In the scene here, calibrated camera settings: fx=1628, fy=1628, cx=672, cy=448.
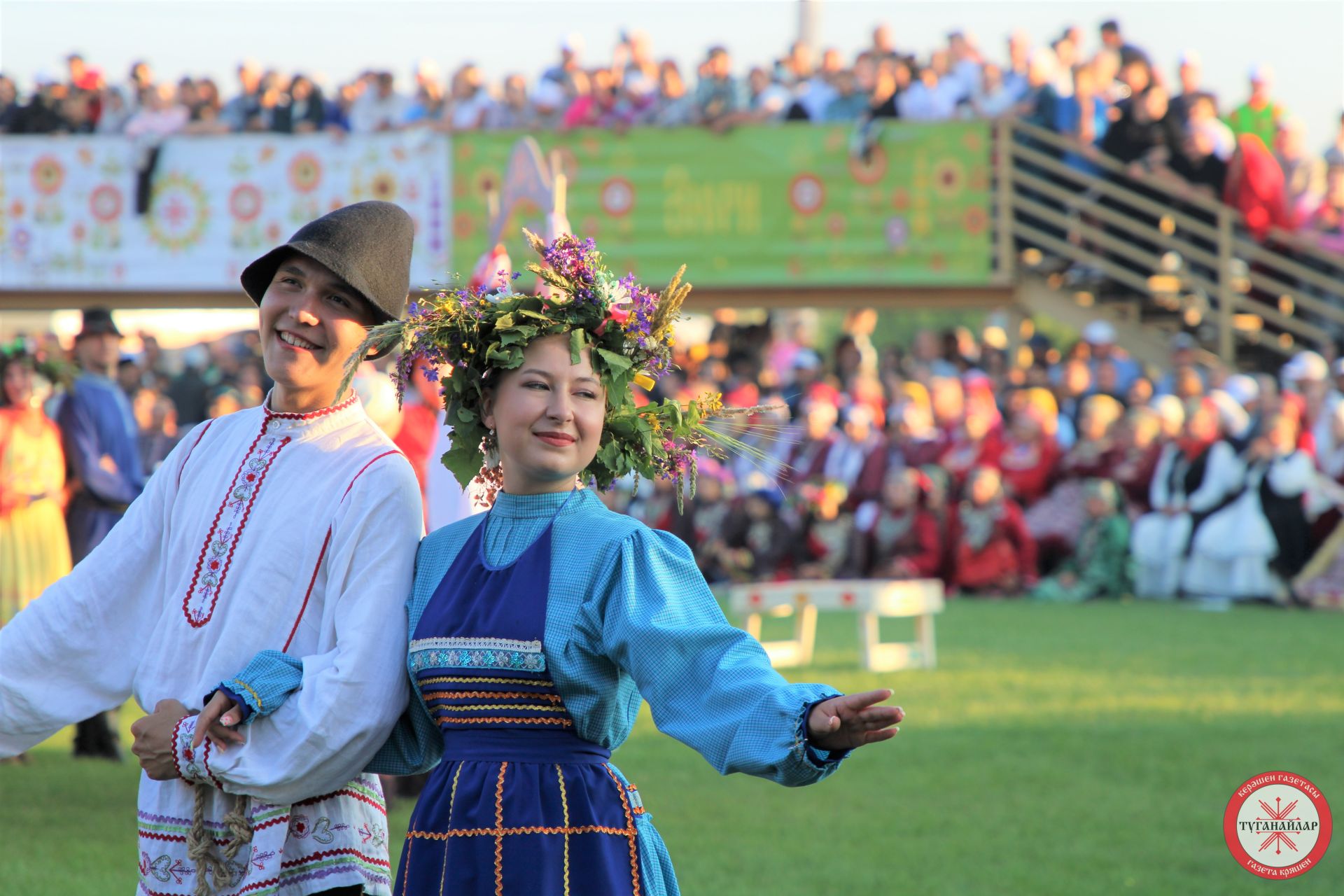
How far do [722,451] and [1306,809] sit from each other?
139 inches

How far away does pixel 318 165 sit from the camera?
17203 millimetres

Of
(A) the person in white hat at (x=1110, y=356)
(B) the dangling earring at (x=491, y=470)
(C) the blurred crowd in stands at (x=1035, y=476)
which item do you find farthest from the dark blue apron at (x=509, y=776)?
(A) the person in white hat at (x=1110, y=356)

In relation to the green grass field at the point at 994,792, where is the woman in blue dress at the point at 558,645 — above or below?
above

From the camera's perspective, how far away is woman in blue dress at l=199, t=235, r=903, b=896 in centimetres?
268

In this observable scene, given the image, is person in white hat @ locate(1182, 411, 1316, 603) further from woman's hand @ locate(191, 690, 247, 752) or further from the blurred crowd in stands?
woman's hand @ locate(191, 690, 247, 752)

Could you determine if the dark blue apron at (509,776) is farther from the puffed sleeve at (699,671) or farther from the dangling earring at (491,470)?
the dangling earring at (491,470)

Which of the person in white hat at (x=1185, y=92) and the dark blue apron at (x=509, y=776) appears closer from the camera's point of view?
the dark blue apron at (x=509, y=776)

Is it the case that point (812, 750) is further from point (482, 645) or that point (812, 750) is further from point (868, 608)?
point (868, 608)

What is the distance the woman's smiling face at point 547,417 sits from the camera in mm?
2957

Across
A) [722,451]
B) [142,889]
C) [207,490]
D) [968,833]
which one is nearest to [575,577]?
[722,451]

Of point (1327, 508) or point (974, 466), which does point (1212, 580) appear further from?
point (974, 466)

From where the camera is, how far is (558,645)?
2.78 metres

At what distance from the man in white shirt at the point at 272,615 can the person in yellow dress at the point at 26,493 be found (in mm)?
4777

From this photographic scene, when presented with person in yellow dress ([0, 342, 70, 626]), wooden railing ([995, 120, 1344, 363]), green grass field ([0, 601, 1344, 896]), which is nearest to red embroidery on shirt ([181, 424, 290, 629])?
green grass field ([0, 601, 1344, 896])
